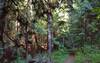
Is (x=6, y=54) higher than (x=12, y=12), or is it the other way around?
(x=12, y=12)

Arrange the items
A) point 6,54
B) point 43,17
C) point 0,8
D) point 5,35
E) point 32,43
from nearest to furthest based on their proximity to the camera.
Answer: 1. point 0,8
2. point 5,35
3. point 43,17
4. point 6,54
5. point 32,43

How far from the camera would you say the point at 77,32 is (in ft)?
73.9

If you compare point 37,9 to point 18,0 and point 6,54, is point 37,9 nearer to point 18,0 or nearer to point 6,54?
Answer: point 18,0

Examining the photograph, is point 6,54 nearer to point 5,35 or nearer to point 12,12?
point 5,35

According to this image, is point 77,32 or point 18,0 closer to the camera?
point 18,0

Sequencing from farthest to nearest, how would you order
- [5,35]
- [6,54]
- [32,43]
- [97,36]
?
[97,36], [32,43], [6,54], [5,35]

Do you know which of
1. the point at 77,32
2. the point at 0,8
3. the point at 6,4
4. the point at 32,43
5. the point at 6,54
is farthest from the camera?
the point at 77,32

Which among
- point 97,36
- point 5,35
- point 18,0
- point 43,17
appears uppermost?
point 18,0

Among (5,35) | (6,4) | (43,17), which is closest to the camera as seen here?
(6,4)

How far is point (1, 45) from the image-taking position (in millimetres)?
6762

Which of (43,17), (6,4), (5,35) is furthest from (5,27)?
(43,17)

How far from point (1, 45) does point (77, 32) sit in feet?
53.3

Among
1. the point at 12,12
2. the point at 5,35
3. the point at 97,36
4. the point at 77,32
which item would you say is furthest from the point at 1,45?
the point at 77,32

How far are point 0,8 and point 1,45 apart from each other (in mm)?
2030
